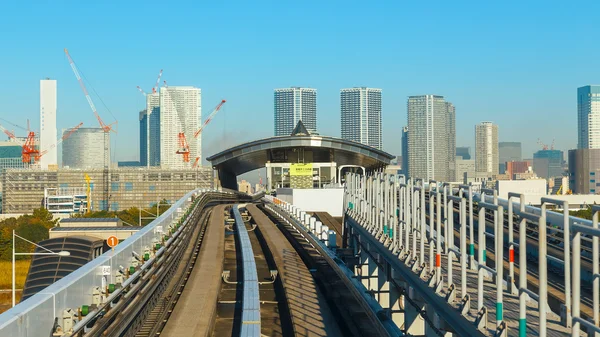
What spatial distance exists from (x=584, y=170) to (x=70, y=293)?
193078 mm

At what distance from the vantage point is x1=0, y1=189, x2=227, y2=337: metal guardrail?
777cm

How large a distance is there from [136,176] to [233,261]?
17255cm

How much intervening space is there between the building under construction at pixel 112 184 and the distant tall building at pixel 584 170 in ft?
301

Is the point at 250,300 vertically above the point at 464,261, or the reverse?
the point at 464,261

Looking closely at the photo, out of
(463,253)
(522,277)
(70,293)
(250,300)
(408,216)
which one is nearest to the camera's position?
(522,277)

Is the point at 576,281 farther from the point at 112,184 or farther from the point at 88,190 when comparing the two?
the point at 112,184

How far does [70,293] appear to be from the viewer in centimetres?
962

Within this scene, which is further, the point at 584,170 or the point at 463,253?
the point at 584,170

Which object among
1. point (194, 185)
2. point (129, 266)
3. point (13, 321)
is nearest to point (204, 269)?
point (129, 266)

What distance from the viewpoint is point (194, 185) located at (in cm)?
19650

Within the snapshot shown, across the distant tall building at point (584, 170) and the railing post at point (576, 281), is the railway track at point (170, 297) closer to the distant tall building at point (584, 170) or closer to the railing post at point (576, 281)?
the railing post at point (576, 281)

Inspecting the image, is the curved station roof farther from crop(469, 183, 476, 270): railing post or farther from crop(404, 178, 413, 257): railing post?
crop(469, 183, 476, 270): railing post

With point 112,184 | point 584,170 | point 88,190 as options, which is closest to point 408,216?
point 88,190

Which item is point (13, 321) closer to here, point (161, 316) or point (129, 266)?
point (129, 266)
